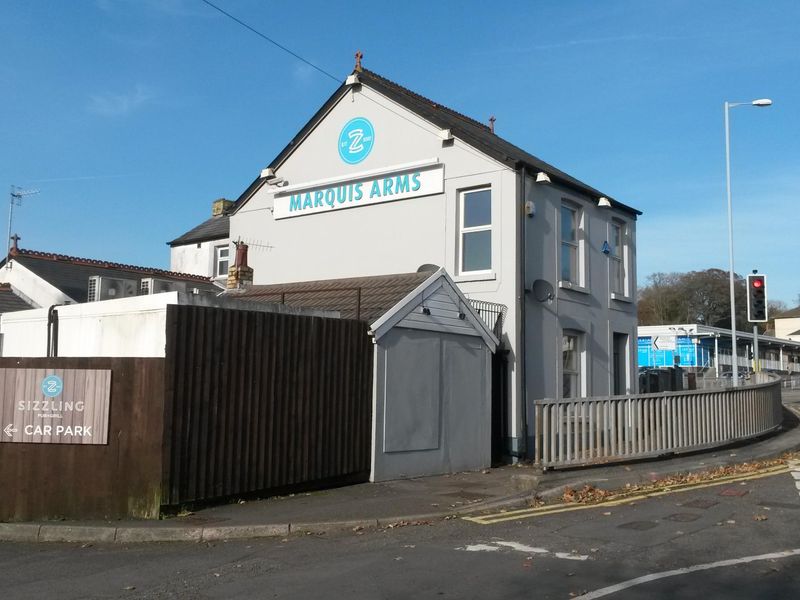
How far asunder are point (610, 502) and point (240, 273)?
1043 cm

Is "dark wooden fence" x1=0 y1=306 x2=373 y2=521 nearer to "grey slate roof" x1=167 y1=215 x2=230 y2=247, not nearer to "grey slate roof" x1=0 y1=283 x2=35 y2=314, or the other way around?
"grey slate roof" x1=0 y1=283 x2=35 y2=314

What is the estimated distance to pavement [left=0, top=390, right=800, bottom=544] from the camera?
8.57 meters

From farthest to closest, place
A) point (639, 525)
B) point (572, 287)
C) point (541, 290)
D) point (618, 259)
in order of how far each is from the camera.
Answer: point (618, 259) → point (572, 287) → point (541, 290) → point (639, 525)

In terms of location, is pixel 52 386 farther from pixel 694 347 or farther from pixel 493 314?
pixel 694 347

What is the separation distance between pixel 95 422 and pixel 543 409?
6.45 metres

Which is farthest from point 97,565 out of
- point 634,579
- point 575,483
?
point 575,483

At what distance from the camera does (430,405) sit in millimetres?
12797

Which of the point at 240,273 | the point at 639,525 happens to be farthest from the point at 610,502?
the point at 240,273

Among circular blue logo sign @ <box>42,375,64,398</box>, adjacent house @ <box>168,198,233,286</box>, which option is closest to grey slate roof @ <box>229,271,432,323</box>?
circular blue logo sign @ <box>42,375,64,398</box>

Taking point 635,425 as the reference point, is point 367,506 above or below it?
below

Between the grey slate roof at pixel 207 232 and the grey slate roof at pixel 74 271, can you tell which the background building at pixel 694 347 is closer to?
the grey slate roof at pixel 207 232

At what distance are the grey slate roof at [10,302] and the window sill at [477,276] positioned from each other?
11.0 meters

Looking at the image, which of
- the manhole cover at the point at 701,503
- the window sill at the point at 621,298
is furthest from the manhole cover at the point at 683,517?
the window sill at the point at 621,298

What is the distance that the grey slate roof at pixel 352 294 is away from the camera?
510 inches
